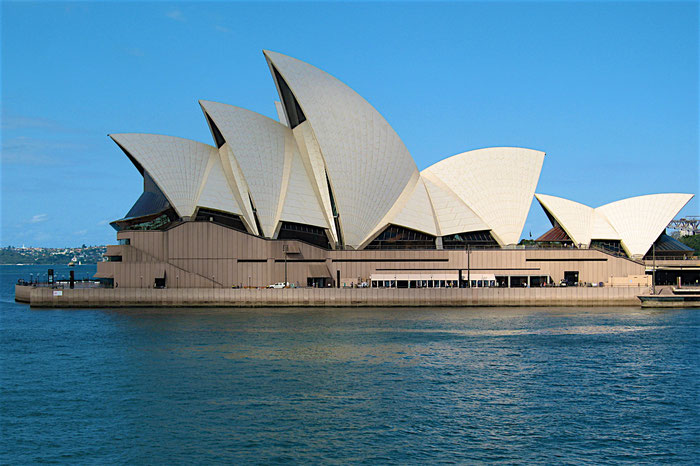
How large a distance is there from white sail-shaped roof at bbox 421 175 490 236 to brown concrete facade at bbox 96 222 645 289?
299 centimetres

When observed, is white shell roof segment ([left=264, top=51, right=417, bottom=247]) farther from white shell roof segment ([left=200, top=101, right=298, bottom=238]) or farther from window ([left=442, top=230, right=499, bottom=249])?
window ([left=442, top=230, right=499, bottom=249])

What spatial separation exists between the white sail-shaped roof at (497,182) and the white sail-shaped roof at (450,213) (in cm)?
62

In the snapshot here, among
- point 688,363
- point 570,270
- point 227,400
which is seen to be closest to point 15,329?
point 227,400

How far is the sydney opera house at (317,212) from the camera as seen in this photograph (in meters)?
55.8

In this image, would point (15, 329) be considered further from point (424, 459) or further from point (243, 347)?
point (424, 459)

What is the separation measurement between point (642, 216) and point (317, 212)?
103ft

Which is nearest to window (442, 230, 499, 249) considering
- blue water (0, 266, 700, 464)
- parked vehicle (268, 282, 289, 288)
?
parked vehicle (268, 282, 289, 288)

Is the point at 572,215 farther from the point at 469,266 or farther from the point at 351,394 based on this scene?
the point at 351,394

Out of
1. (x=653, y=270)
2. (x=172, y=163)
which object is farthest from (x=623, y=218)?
(x=172, y=163)

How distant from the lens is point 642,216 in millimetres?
64500

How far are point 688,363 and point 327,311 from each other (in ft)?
87.2

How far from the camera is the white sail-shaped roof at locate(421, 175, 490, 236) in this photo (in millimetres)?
61062

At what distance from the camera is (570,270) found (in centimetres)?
5975

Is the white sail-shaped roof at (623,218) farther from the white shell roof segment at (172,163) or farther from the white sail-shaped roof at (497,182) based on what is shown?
the white shell roof segment at (172,163)
